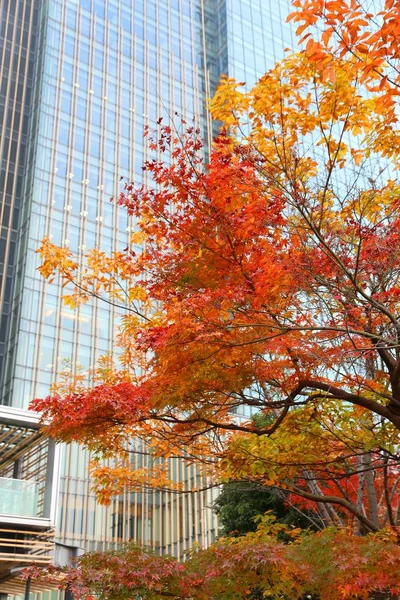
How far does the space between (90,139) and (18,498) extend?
1735 inches

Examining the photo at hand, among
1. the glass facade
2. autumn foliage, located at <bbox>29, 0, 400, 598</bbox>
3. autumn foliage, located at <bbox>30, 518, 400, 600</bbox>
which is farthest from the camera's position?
the glass facade

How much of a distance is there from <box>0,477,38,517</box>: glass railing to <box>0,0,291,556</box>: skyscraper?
26.1 metres

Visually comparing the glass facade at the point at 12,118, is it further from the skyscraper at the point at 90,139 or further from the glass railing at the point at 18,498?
the glass railing at the point at 18,498

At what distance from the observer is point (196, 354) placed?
259 inches

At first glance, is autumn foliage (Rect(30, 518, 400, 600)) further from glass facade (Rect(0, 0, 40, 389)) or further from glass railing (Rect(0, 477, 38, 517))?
glass facade (Rect(0, 0, 40, 389))

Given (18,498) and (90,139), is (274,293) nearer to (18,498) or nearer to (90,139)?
(18,498)

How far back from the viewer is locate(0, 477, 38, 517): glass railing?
51.0 feet

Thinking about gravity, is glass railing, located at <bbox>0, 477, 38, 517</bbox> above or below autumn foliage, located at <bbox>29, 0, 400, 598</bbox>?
below

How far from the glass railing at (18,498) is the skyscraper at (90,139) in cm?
2607

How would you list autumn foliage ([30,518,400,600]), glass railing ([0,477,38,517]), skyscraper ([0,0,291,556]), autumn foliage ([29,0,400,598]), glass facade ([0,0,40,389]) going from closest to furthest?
autumn foliage ([29,0,400,598]) < autumn foliage ([30,518,400,600]) < glass railing ([0,477,38,517]) < skyscraper ([0,0,291,556]) < glass facade ([0,0,40,389])

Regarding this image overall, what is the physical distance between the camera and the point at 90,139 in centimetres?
5475

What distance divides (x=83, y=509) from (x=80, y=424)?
3630 centimetres

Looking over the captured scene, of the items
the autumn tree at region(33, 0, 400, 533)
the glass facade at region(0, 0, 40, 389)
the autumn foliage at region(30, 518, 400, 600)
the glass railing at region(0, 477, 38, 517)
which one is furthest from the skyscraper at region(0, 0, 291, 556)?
the autumn tree at region(33, 0, 400, 533)

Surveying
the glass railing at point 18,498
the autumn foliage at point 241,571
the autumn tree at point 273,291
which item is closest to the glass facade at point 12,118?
the glass railing at point 18,498
